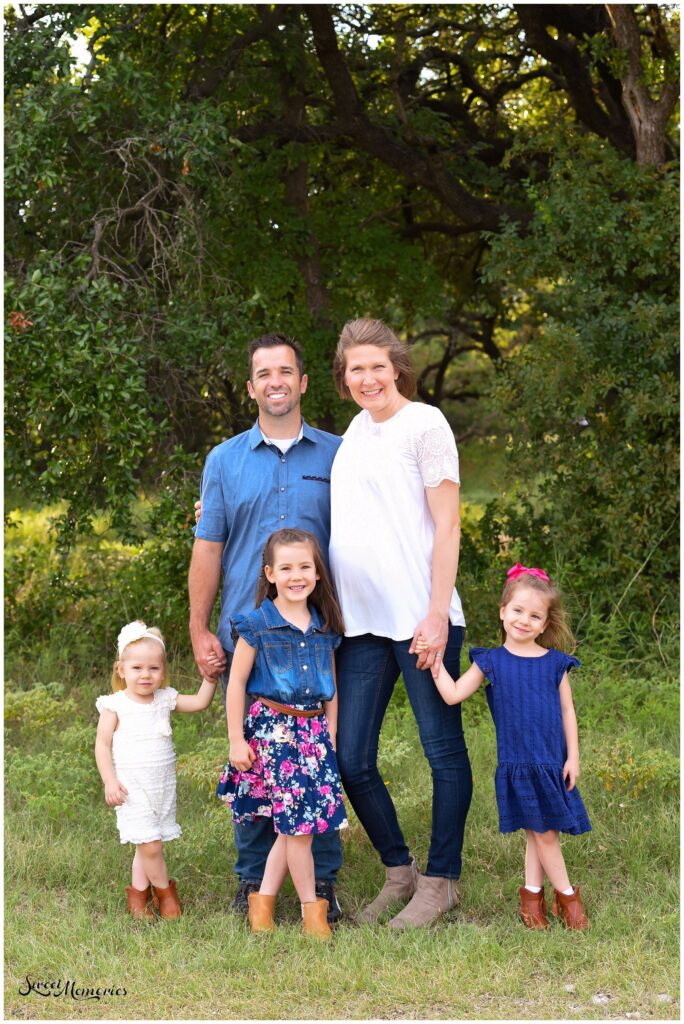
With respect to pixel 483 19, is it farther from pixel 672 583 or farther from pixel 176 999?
pixel 176 999

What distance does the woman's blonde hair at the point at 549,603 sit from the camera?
3.76 m

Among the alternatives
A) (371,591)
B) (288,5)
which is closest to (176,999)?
(371,591)

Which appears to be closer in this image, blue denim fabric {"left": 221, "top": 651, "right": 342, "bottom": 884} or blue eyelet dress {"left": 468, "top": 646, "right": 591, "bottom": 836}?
blue eyelet dress {"left": 468, "top": 646, "right": 591, "bottom": 836}

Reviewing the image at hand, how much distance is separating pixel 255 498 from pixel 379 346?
0.66m

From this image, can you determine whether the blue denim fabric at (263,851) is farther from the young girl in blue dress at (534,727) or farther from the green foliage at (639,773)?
the green foliage at (639,773)

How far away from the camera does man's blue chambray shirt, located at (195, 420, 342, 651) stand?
386cm

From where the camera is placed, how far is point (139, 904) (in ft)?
13.1

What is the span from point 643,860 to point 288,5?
562 cm

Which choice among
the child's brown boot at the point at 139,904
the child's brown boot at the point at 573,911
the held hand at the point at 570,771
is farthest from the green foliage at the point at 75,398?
the child's brown boot at the point at 573,911

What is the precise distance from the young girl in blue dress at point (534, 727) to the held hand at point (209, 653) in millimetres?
775

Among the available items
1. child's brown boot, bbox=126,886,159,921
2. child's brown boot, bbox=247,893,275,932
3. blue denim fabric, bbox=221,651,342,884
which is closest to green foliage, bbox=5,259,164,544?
blue denim fabric, bbox=221,651,342,884

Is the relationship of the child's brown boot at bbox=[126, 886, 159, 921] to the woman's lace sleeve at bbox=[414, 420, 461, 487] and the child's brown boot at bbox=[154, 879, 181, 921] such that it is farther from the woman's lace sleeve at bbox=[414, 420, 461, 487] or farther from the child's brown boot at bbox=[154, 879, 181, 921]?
the woman's lace sleeve at bbox=[414, 420, 461, 487]

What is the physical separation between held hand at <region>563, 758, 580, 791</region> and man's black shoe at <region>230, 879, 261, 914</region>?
3.83 ft

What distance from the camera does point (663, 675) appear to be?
6.23m
